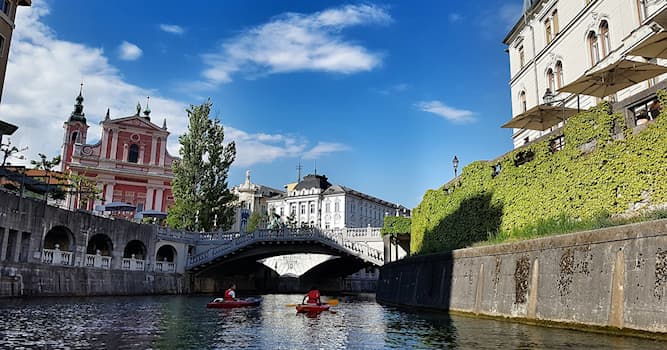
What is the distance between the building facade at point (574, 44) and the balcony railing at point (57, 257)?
31.5 meters

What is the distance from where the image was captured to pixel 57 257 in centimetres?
3175

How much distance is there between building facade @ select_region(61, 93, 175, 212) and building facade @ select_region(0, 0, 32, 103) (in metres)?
26.5

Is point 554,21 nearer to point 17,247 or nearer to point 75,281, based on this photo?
point 75,281

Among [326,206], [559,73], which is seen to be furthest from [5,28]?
[326,206]

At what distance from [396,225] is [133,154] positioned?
39422 millimetres

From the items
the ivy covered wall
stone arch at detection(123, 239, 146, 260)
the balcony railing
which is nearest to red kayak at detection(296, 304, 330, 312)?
the ivy covered wall

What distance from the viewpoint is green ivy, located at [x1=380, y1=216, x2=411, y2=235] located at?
44469mm

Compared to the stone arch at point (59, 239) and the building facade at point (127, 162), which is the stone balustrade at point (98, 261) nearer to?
the stone arch at point (59, 239)

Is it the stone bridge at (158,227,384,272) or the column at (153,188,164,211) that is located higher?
the column at (153,188,164,211)

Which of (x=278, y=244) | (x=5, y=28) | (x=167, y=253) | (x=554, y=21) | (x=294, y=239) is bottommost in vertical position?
(x=167, y=253)

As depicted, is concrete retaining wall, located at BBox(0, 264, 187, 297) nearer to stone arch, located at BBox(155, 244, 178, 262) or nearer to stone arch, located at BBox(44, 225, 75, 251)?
stone arch, located at BBox(44, 225, 75, 251)

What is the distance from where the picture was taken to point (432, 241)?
3344 cm

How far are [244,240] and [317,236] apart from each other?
23.4ft

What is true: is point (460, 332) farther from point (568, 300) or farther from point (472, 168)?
point (472, 168)
